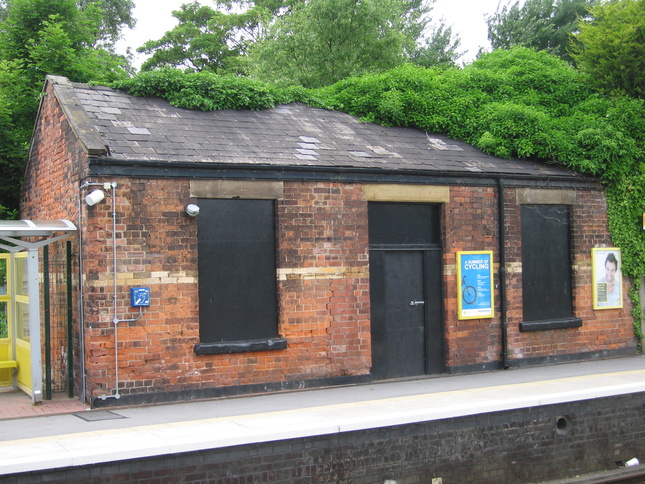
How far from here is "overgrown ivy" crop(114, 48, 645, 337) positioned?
13352 mm

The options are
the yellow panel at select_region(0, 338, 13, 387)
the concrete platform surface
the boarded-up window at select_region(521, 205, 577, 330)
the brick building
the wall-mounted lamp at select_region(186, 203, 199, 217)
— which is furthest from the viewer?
the boarded-up window at select_region(521, 205, 577, 330)

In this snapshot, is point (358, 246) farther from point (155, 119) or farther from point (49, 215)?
point (49, 215)

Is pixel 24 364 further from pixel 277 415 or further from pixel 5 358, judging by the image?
pixel 277 415

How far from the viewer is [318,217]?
1098 centimetres

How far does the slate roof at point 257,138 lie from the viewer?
405 inches

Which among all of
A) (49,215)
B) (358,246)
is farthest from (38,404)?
(358,246)

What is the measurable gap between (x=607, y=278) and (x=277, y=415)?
7904mm

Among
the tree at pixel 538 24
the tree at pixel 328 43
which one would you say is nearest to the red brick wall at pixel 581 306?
the tree at pixel 328 43

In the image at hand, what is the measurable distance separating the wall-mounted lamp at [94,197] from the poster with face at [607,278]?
8857mm

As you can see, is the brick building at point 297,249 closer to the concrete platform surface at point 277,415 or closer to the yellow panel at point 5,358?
the concrete platform surface at point 277,415

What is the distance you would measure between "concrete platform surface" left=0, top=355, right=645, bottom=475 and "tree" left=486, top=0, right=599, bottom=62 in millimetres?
22062

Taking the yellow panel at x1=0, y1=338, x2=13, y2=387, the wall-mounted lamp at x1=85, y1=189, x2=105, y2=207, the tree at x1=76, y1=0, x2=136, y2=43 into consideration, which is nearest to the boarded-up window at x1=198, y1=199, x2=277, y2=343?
the wall-mounted lamp at x1=85, y1=189, x2=105, y2=207

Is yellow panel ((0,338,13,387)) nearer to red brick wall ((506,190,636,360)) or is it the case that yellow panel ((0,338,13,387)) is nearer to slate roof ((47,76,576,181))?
slate roof ((47,76,576,181))

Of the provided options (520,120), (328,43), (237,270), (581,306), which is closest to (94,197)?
(237,270)
